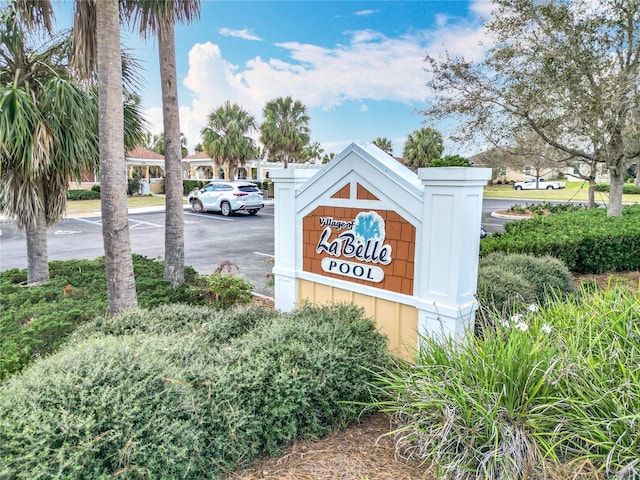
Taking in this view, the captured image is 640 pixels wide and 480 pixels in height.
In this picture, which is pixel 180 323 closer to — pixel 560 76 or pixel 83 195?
pixel 560 76

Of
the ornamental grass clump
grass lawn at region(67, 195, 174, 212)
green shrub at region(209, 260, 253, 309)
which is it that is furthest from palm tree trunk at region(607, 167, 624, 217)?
grass lawn at region(67, 195, 174, 212)

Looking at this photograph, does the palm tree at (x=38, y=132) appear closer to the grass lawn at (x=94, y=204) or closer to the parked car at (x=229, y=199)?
the parked car at (x=229, y=199)

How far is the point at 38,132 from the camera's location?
19.8 ft

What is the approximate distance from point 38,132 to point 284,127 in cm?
2662

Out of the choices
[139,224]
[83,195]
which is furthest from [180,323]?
[83,195]

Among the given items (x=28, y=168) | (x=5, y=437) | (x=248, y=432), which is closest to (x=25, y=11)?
(x=28, y=168)

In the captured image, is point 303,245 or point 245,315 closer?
point 245,315

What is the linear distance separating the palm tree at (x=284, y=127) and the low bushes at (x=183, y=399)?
1141 inches

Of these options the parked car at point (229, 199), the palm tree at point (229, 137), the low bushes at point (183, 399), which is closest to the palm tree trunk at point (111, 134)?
the low bushes at point (183, 399)

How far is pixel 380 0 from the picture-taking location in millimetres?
11203

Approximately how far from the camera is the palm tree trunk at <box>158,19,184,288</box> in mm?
6320

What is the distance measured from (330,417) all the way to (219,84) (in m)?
23.4

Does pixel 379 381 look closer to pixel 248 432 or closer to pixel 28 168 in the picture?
pixel 248 432

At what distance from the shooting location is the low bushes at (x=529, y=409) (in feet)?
6.81
